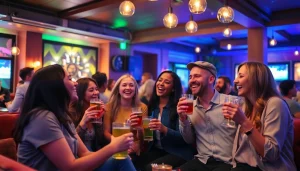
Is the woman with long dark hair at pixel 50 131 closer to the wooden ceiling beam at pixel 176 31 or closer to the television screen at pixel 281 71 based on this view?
the wooden ceiling beam at pixel 176 31

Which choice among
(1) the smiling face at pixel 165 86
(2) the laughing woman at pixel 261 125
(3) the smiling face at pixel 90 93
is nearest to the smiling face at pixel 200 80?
(2) the laughing woman at pixel 261 125

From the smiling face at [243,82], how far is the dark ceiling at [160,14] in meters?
3.70

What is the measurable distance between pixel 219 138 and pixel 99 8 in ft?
16.3

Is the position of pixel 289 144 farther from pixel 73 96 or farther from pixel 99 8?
pixel 99 8

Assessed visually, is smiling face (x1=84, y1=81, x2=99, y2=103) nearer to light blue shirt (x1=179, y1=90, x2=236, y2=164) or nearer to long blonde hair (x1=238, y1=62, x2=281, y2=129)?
light blue shirt (x1=179, y1=90, x2=236, y2=164)

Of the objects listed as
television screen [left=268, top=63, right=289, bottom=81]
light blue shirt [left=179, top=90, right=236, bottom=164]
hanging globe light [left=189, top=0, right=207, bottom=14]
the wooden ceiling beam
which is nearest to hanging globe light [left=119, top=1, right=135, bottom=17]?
hanging globe light [left=189, top=0, right=207, bottom=14]

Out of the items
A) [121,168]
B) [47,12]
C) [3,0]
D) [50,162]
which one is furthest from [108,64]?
[50,162]

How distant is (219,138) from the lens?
2414 millimetres

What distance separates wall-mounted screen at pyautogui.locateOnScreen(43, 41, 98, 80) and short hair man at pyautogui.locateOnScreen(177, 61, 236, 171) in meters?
6.99

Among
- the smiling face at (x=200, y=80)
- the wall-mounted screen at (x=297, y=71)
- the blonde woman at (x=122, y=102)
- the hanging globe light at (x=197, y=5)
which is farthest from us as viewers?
the wall-mounted screen at (x=297, y=71)

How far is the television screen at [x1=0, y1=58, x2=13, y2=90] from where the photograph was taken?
827 centimetres

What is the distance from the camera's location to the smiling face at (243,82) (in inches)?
84.7

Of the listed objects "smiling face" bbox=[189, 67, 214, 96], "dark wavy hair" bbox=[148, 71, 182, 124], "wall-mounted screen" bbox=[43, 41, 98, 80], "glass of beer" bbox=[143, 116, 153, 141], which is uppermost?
"wall-mounted screen" bbox=[43, 41, 98, 80]

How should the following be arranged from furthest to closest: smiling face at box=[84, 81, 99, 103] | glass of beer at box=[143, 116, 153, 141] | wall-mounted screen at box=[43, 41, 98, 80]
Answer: wall-mounted screen at box=[43, 41, 98, 80]
smiling face at box=[84, 81, 99, 103]
glass of beer at box=[143, 116, 153, 141]
